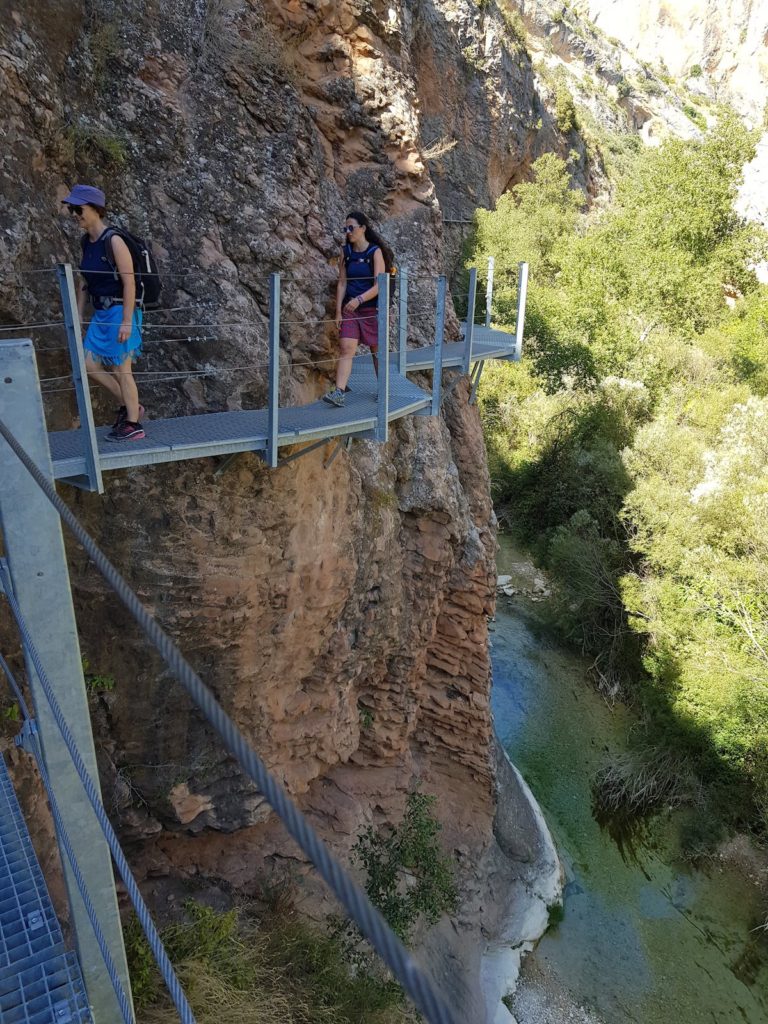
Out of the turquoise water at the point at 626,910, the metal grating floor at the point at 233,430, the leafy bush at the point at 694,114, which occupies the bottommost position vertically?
the turquoise water at the point at 626,910

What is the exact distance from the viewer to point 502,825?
431 inches

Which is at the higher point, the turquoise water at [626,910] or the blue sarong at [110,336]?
the blue sarong at [110,336]

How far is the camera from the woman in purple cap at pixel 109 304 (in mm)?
3934

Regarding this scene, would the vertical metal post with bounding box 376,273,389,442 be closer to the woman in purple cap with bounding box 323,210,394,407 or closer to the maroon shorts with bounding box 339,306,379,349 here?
the woman in purple cap with bounding box 323,210,394,407

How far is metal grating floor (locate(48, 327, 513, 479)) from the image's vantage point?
3.80 m

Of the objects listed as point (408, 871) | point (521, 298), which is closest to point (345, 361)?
point (521, 298)

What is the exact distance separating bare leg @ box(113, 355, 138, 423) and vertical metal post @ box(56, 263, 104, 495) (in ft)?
2.40

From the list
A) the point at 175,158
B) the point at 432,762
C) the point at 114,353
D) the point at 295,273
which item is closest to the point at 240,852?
the point at 432,762

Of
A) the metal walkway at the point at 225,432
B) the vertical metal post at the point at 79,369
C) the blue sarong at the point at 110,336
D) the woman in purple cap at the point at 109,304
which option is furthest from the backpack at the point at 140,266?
the metal walkway at the point at 225,432

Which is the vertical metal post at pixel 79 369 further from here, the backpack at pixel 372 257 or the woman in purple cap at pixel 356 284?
the backpack at pixel 372 257

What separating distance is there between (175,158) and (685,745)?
13.5 m

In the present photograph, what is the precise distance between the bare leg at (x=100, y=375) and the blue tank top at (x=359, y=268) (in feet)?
7.74

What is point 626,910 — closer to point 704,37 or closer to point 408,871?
point 408,871

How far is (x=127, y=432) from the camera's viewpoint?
13.9 feet
